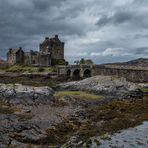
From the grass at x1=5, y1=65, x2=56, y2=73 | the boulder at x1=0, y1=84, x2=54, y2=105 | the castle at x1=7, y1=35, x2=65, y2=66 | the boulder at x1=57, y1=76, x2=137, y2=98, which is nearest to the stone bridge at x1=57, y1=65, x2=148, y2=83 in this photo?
the grass at x1=5, y1=65, x2=56, y2=73

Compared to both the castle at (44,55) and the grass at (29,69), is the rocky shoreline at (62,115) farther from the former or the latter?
the castle at (44,55)

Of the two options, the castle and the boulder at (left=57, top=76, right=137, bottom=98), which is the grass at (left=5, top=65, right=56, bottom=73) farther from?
the boulder at (left=57, top=76, right=137, bottom=98)

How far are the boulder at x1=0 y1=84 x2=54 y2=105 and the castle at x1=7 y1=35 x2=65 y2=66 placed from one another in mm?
72377

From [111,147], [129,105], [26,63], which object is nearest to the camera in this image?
[111,147]

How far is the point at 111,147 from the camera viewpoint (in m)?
28.8

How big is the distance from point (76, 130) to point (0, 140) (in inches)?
365

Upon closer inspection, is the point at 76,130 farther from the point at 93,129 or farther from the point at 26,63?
the point at 26,63

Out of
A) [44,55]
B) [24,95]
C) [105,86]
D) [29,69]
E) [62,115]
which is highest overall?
[44,55]

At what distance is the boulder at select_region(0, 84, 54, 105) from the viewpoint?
5859cm

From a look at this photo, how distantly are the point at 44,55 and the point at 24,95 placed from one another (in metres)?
75.9

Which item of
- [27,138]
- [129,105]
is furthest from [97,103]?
[27,138]

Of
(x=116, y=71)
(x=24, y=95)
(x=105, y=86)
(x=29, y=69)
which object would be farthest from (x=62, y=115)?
(x=29, y=69)

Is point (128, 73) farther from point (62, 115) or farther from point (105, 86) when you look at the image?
point (62, 115)

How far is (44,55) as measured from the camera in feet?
442
